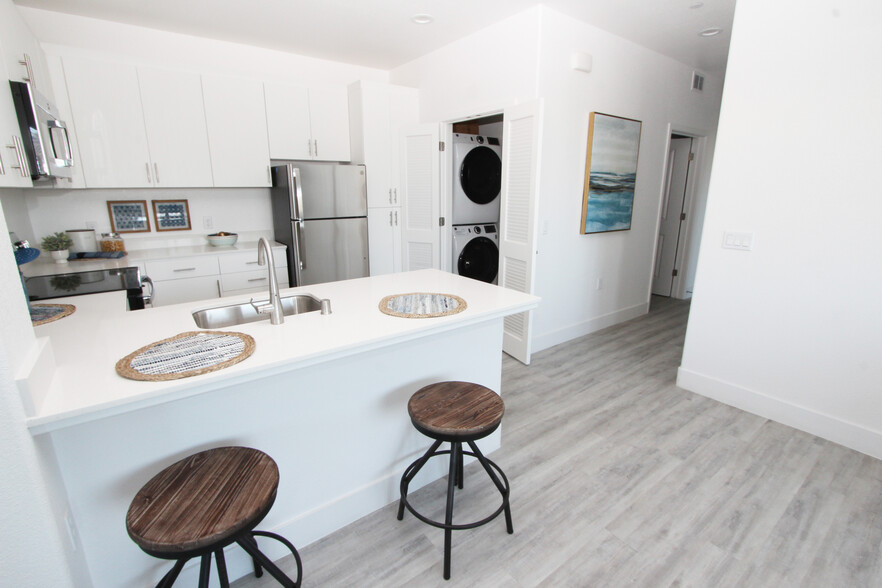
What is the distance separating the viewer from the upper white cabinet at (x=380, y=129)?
12.5ft

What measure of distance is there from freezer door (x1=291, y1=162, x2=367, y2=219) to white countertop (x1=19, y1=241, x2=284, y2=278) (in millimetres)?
524

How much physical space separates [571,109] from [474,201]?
128cm

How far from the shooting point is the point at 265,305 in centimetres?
166

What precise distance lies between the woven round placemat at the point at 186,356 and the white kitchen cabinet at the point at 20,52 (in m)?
1.70

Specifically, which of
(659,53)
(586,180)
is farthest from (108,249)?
(659,53)

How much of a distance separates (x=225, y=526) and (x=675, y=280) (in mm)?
5344

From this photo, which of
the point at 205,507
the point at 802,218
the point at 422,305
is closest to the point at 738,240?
the point at 802,218

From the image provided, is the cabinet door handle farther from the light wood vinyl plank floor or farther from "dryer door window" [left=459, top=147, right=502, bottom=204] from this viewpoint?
"dryer door window" [left=459, top=147, right=502, bottom=204]

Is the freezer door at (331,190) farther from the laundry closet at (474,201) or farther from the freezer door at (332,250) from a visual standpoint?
the laundry closet at (474,201)

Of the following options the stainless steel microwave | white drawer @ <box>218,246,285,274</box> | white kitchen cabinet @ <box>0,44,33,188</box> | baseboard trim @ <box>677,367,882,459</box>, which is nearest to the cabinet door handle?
the stainless steel microwave

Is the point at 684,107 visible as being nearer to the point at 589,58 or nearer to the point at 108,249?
the point at 589,58

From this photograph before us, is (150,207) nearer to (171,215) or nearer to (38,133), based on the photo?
(171,215)

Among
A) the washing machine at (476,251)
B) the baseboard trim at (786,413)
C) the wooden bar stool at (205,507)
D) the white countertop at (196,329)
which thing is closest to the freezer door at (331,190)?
the washing machine at (476,251)

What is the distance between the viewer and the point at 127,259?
3041 mm
